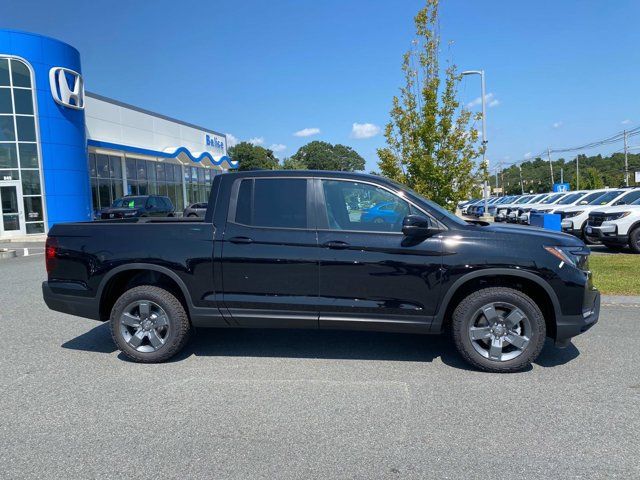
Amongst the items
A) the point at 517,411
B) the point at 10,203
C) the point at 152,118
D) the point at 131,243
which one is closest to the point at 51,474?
the point at 131,243

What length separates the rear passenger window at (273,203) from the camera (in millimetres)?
4762

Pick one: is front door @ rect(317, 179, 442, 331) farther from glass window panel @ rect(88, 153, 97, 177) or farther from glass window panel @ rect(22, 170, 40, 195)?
glass window panel @ rect(88, 153, 97, 177)

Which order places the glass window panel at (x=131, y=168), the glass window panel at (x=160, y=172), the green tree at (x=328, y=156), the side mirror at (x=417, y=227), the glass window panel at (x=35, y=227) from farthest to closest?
the green tree at (x=328, y=156) → the glass window panel at (x=160, y=172) → the glass window panel at (x=131, y=168) → the glass window panel at (x=35, y=227) → the side mirror at (x=417, y=227)

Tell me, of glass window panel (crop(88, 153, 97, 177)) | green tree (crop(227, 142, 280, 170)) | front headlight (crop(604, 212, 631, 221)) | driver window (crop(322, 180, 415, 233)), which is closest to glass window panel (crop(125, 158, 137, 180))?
glass window panel (crop(88, 153, 97, 177))

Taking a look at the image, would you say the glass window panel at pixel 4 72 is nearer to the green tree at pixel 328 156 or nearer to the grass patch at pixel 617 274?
the grass patch at pixel 617 274

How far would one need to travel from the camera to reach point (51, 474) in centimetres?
297

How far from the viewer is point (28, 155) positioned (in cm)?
2298

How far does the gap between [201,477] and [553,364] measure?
3554 millimetres

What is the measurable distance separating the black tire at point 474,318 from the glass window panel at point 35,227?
78.8ft

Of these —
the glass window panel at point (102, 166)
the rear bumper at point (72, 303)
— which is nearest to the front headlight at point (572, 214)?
the rear bumper at point (72, 303)

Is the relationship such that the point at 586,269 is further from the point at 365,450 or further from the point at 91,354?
the point at 91,354

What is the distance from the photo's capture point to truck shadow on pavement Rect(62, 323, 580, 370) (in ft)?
16.6

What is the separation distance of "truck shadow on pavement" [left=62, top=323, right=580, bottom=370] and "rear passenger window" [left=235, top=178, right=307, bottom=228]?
146 centimetres

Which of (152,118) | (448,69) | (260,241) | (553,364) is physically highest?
(152,118)
